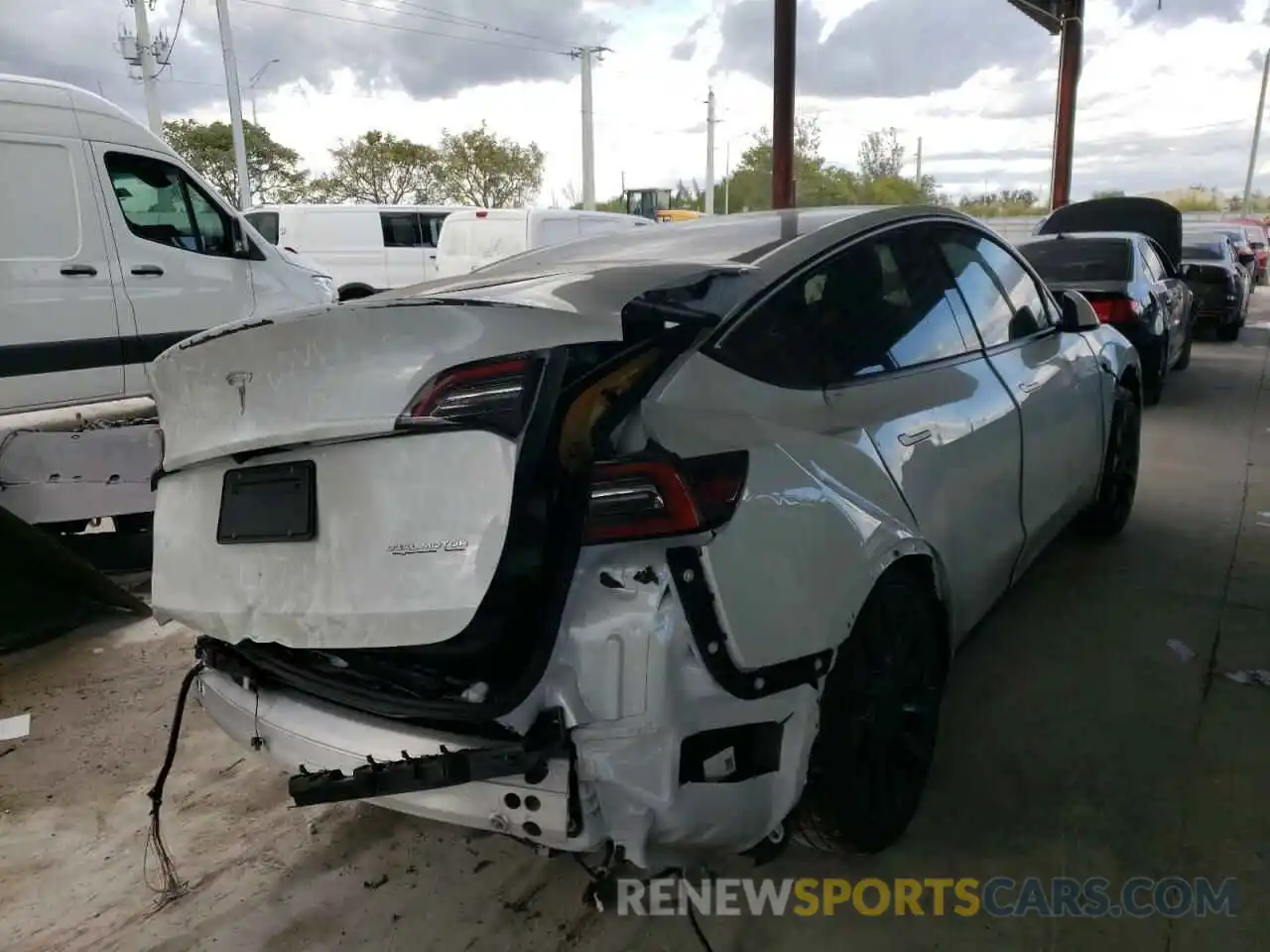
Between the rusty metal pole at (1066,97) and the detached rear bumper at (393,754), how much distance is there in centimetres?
2274

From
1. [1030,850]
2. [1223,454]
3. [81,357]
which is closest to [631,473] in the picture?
[1030,850]

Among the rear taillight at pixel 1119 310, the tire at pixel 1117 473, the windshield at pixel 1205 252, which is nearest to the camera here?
the tire at pixel 1117 473

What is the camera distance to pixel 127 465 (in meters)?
4.83

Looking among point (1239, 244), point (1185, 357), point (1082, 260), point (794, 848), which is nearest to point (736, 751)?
point (794, 848)

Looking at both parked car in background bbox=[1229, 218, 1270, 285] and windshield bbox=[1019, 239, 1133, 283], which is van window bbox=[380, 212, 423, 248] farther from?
parked car in background bbox=[1229, 218, 1270, 285]

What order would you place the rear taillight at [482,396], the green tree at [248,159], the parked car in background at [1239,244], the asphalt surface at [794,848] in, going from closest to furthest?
the rear taillight at [482,396]
the asphalt surface at [794,848]
the parked car in background at [1239,244]
the green tree at [248,159]

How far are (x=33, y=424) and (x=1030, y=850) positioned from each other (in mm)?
5256

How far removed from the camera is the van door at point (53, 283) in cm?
558

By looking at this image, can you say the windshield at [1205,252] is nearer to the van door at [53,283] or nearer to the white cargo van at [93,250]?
the white cargo van at [93,250]

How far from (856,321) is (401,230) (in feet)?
49.7

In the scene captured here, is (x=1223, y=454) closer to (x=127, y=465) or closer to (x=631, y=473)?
(x=631, y=473)

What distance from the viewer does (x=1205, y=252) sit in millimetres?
13562

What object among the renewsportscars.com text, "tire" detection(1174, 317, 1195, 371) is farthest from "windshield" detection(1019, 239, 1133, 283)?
the renewsportscars.com text

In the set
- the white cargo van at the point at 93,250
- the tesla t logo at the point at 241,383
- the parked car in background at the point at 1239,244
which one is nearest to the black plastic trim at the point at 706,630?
the tesla t logo at the point at 241,383
